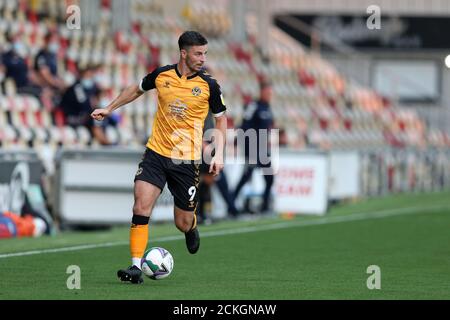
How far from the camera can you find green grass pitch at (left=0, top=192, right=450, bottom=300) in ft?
31.5

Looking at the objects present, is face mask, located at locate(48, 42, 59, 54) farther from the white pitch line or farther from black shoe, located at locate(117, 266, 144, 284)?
black shoe, located at locate(117, 266, 144, 284)

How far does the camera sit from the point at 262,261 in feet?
41.1

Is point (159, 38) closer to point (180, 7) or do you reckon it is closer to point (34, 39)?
point (180, 7)

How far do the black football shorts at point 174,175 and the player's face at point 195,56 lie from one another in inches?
30.1

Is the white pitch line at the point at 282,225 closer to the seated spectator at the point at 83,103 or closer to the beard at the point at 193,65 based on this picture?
A: the beard at the point at 193,65

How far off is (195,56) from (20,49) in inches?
446

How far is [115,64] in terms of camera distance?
81.7 feet

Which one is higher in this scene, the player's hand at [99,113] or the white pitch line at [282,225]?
the player's hand at [99,113]

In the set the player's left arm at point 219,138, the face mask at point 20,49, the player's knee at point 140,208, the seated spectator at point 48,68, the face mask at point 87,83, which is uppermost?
the face mask at point 20,49

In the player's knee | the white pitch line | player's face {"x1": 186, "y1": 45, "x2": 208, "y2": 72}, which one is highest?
player's face {"x1": 186, "y1": 45, "x2": 208, "y2": 72}

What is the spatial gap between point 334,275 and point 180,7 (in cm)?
2093

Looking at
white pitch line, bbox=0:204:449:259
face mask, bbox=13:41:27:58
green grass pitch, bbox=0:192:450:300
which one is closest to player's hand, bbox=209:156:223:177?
green grass pitch, bbox=0:192:450:300

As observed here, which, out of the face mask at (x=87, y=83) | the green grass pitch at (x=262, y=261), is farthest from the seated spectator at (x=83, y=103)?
the green grass pitch at (x=262, y=261)

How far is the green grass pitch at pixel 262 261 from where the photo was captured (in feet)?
31.5
